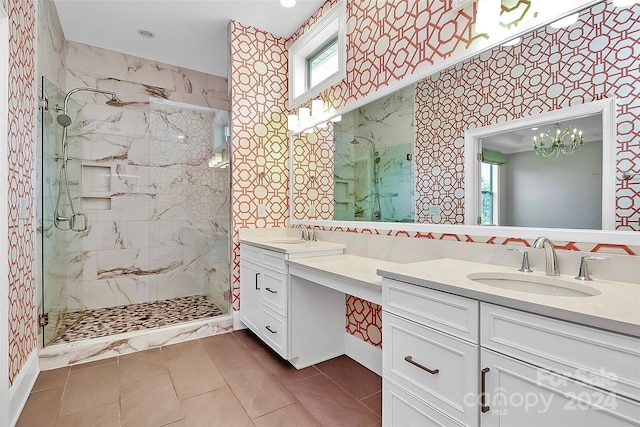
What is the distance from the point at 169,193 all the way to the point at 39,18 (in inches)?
71.2

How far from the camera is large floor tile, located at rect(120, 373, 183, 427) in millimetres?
1679

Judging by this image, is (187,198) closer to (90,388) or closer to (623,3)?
(90,388)

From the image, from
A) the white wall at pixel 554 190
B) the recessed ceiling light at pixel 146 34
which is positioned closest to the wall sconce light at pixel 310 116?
the white wall at pixel 554 190

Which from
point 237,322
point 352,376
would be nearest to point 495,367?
point 352,376

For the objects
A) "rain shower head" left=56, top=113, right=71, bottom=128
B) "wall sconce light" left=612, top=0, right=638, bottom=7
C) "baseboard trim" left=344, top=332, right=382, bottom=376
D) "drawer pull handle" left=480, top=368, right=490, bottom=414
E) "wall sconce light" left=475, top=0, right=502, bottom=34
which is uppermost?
"wall sconce light" left=475, top=0, right=502, bottom=34

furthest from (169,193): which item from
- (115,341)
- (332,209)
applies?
(332,209)

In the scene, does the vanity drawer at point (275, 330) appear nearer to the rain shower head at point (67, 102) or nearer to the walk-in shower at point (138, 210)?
the walk-in shower at point (138, 210)

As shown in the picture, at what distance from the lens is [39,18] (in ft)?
7.67

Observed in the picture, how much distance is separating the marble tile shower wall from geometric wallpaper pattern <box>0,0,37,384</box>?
4.13 feet

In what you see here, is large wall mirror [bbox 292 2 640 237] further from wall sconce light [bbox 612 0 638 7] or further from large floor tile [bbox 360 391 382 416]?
large floor tile [bbox 360 391 382 416]

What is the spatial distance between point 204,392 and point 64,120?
280cm

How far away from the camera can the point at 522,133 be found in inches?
57.6

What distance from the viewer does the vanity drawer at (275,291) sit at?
2.21 meters

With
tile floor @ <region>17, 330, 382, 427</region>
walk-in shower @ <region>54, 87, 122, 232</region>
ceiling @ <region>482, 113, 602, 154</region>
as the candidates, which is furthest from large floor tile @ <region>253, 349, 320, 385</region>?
walk-in shower @ <region>54, 87, 122, 232</region>
